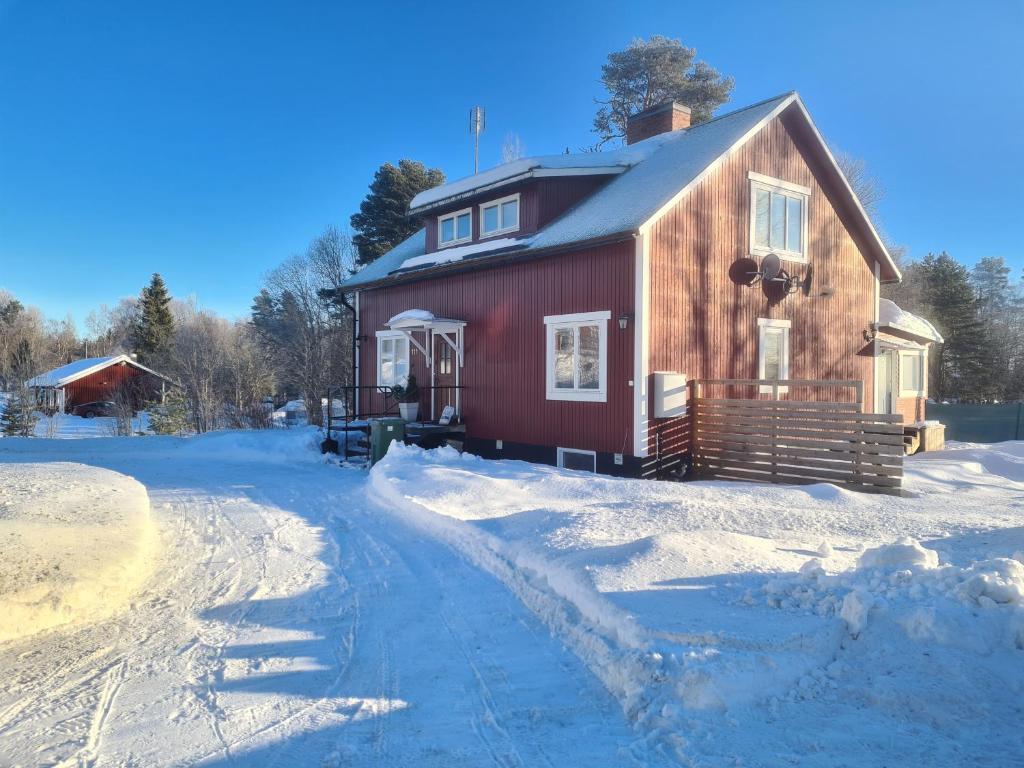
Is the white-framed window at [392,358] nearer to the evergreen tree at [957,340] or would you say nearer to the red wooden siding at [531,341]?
the red wooden siding at [531,341]

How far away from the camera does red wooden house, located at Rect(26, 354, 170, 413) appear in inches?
1671

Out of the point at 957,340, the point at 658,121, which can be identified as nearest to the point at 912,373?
the point at 658,121

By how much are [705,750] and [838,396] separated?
44.2 feet

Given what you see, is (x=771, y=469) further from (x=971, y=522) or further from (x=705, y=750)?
(x=705, y=750)

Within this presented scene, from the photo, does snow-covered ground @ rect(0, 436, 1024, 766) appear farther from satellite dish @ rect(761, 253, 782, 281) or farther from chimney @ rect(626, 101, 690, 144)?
chimney @ rect(626, 101, 690, 144)

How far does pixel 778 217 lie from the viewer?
1354cm

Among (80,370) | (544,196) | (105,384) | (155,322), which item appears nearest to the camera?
(544,196)

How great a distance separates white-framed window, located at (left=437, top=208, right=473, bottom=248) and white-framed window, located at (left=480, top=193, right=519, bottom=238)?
45 cm

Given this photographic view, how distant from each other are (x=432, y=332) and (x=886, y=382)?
12403 mm

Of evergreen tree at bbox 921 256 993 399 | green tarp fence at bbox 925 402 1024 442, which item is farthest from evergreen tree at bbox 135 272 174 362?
evergreen tree at bbox 921 256 993 399

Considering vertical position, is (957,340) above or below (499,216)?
below

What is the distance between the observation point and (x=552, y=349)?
474 inches

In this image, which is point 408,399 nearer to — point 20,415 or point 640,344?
point 640,344

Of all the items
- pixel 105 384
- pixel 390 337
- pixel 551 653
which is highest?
pixel 390 337
